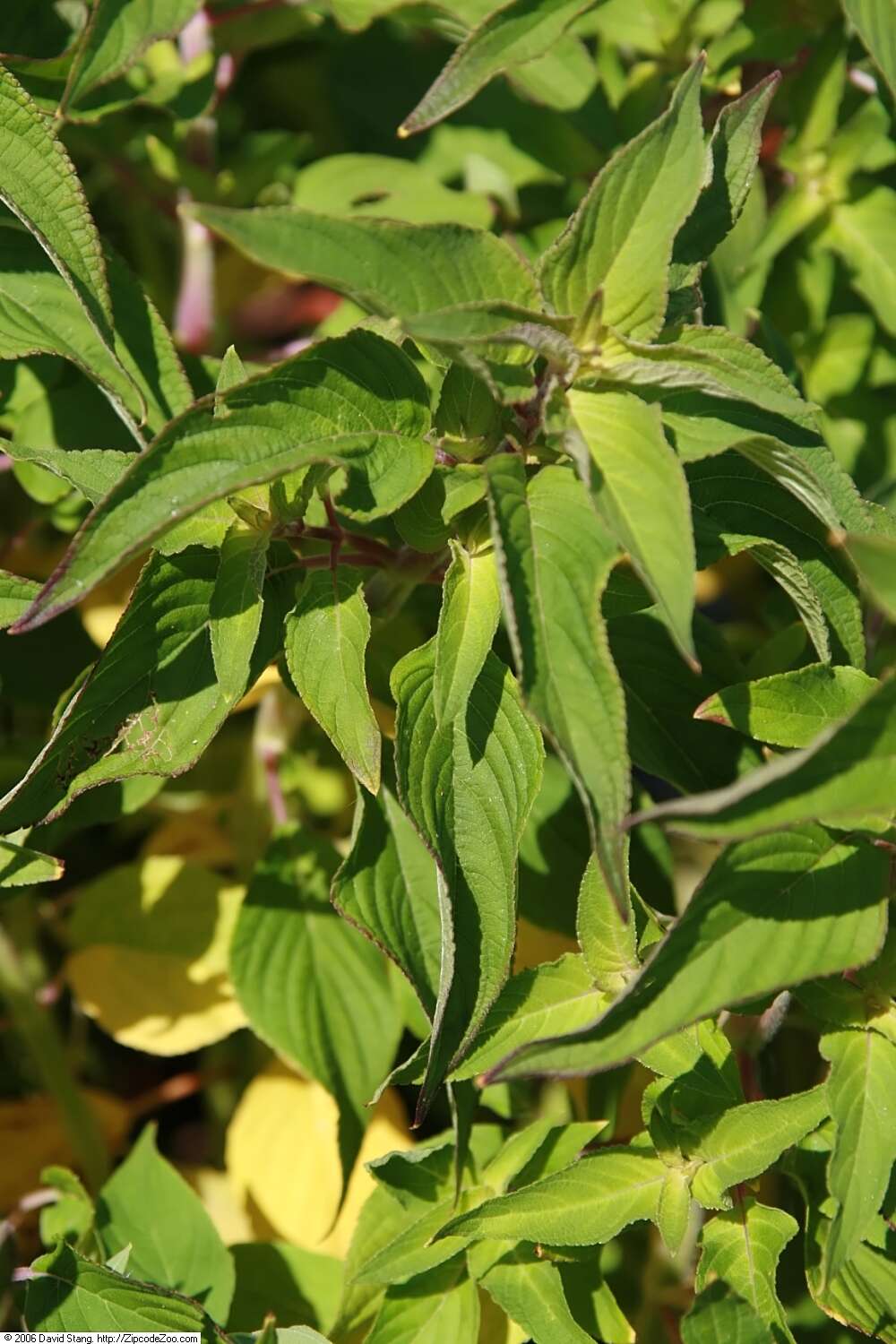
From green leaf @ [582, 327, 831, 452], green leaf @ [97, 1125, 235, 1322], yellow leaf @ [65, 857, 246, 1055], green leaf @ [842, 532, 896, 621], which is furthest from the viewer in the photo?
yellow leaf @ [65, 857, 246, 1055]

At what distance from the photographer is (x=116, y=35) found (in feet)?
2.95

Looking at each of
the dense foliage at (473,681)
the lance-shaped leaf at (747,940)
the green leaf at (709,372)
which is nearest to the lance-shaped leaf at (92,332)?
the dense foliage at (473,681)

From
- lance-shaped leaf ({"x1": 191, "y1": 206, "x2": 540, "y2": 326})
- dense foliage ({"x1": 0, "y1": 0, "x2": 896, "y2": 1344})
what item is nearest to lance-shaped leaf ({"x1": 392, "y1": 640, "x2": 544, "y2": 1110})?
dense foliage ({"x1": 0, "y1": 0, "x2": 896, "y2": 1344})

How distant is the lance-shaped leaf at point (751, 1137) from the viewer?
73 cm

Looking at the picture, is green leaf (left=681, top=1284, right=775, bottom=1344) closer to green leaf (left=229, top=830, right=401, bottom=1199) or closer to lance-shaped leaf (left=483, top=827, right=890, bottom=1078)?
lance-shaped leaf (left=483, top=827, right=890, bottom=1078)

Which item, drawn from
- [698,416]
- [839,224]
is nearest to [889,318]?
[839,224]

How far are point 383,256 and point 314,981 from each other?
0.65m

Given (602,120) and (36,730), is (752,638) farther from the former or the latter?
(36,730)

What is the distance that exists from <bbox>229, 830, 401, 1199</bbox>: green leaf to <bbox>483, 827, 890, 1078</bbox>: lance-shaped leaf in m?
0.47

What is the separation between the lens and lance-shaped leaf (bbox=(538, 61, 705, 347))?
0.67 meters

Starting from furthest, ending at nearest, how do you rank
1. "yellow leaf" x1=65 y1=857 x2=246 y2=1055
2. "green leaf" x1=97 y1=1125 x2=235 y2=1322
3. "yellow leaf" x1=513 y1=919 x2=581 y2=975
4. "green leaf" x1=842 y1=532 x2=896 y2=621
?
"yellow leaf" x1=65 y1=857 x2=246 y2=1055
"yellow leaf" x1=513 y1=919 x2=581 y2=975
"green leaf" x1=97 y1=1125 x2=235 y2=1322
"green leaf" x1=842 y1=532 x2=896 y2=621

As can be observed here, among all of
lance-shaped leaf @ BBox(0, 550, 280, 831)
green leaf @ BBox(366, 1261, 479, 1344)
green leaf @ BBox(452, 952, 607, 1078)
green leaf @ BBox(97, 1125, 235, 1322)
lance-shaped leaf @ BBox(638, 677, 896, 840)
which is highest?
lance-shaped leaf @ BBox(638, 677, 896, 840)

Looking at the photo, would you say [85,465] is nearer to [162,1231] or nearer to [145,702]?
[145,702]

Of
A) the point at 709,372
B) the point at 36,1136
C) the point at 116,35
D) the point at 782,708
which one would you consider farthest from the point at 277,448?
the point at 36,1136
